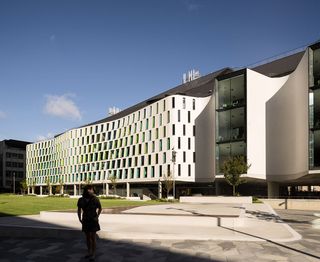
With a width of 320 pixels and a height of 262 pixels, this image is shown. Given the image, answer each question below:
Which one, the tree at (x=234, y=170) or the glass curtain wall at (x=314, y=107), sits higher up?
the glass curtain wall at (x=314, y=107)

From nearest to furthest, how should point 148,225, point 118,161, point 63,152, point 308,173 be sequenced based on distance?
point 148,225, point 308,173, point 118,161, point 63,152

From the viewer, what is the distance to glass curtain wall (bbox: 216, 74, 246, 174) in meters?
56.5

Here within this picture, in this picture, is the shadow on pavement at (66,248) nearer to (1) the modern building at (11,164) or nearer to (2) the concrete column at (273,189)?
(2) the concrete column at (273,189)

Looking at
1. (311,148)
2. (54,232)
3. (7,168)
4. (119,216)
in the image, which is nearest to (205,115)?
(311,148)

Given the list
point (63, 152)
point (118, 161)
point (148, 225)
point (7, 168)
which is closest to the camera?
point (148, 225)

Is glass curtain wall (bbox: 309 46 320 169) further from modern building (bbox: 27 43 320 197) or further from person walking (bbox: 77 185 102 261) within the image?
person walking (bbox: 77 185 102 261)

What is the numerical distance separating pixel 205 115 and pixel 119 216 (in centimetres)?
5325

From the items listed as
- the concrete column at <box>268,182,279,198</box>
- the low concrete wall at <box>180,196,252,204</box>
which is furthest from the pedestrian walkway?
the concrete column at <box>268,182,279,198</box>

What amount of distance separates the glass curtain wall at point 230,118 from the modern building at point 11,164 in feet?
351

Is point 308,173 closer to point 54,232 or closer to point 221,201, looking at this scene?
point 221,201

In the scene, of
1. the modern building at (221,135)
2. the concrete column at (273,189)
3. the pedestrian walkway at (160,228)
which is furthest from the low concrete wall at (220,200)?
the pedestrian walkway at (160,228)

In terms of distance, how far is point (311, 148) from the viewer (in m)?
46.5

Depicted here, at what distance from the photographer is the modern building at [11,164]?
14462 cm

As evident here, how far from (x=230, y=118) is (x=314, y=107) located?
1402cm
